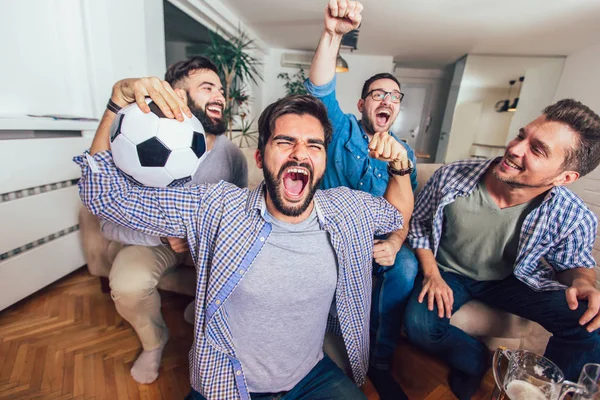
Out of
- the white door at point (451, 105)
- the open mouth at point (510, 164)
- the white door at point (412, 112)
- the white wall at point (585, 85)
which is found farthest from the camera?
the white door at point (412, 112)

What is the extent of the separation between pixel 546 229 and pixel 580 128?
40 cm

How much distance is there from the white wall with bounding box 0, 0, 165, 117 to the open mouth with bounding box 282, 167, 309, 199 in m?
1.74

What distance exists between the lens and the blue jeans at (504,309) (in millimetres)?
991

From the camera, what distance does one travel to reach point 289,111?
34.9 inches

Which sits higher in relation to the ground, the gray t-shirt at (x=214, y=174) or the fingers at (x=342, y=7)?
the fingers at (x=342, y=7)

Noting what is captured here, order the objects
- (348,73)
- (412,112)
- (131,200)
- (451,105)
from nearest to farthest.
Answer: (131,200)
(451,105)
(348,73)
(412,112)

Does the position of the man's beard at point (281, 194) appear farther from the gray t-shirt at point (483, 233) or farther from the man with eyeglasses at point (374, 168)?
the gray t-shirt at point (483, 233)

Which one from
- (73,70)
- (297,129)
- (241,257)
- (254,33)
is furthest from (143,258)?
(254,33)

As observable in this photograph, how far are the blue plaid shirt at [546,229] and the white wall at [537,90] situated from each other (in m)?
4.80

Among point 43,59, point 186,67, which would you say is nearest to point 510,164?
point 186,67

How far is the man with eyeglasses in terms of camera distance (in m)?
1.05

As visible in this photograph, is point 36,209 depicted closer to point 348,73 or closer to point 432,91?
point 348,73

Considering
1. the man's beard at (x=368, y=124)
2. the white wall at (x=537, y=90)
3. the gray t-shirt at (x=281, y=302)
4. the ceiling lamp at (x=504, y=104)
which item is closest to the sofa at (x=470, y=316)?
the gray t-shirt at (x=281, y=302)

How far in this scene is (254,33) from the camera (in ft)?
14.9
